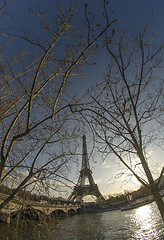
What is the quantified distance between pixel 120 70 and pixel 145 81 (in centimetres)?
50

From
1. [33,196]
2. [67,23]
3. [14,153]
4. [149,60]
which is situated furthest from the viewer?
[14,153]

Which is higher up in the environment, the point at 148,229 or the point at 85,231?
the point at 148,229

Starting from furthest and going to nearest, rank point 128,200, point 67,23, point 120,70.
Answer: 1. point 128,200
2. point 120,70
3. point 67,23

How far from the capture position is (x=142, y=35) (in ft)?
7.88

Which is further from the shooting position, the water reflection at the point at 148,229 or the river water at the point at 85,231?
the water reflection at the point at 148,229

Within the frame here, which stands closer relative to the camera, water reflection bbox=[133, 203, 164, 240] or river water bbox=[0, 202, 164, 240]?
river water bbox=[0, 202, 164, 240]

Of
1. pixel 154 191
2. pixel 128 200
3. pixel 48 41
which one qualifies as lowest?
pixel 128 200

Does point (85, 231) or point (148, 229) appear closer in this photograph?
point (148, 229)

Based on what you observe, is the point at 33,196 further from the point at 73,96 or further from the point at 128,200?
the point at 128,200

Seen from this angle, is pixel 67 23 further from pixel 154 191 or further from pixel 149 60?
pixel 154 191

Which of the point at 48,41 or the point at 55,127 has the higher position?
the point at 48,41

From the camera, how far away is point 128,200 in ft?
167

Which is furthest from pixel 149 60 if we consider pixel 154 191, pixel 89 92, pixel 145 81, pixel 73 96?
pixel 154 191

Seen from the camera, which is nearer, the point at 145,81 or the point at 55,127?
the point at 145,81
